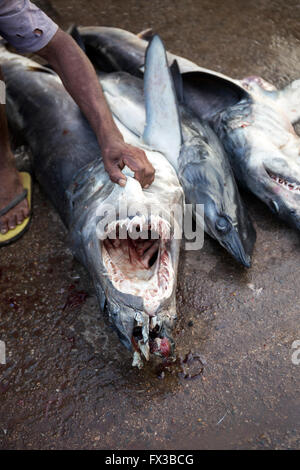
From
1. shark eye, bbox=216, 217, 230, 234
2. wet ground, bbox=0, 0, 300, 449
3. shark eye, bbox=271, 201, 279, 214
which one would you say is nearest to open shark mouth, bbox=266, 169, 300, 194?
shark eye, bbox=271, 201, 279, 214

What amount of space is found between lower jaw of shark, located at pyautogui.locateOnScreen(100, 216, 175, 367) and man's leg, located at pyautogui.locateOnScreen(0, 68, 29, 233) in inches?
41.5

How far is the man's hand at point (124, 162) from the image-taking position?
8.86 feet

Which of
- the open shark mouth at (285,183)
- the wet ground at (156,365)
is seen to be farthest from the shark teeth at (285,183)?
the wet ground at (156,365)

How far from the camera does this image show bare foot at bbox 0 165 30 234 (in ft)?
11.0

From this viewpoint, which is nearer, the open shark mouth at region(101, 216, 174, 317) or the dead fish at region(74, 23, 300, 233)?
the open shark mouth at region(101, 216, 174, 317)

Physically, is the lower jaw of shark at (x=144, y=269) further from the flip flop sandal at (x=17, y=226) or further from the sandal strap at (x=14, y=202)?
the sandal strap at (x=14, y=202)

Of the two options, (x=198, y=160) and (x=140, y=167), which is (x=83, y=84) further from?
(x=198, y=160)

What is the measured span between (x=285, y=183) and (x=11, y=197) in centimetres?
194

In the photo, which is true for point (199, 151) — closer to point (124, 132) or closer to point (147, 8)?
point (124, 132)

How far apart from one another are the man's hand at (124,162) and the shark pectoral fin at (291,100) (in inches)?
61.1

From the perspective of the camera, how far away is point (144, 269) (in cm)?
252

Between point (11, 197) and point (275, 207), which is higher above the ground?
point (275, 207)

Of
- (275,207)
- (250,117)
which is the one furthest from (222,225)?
(250,117)

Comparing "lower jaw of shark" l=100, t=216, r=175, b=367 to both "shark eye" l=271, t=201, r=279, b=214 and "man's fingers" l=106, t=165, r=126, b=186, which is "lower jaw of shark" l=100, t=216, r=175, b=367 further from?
"shark eye" l=271, t=201, r=279, b=214
